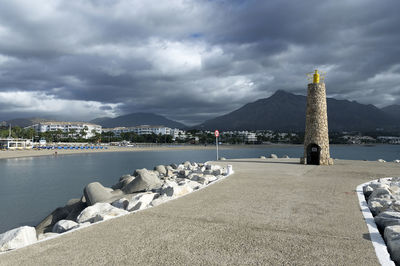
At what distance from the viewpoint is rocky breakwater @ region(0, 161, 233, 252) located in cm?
506

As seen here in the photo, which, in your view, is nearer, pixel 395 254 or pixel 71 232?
pixel 395 254

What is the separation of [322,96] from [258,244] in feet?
51.6

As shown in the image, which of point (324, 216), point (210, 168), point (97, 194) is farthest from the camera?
point (210, 168)

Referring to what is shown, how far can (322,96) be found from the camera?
17.9m

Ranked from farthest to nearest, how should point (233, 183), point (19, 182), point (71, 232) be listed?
point (19, 182)
point (233, 183)
point (71, 232)

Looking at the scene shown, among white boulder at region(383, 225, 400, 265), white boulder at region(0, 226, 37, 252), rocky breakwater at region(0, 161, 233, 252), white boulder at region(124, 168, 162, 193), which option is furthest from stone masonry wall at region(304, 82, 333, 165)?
white boulder at region(0, 226, 37, 252)

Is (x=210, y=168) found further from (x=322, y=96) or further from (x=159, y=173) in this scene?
(x=322, y=96)

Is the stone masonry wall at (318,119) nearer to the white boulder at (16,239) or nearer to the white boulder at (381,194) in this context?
the white boulder at (381,194)

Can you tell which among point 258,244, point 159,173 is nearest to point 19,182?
point 159,173

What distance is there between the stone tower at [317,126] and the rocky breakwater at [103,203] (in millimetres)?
7328

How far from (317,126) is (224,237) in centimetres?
1516

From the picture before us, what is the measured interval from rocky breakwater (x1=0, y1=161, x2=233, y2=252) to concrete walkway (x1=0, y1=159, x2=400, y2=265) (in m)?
0.53

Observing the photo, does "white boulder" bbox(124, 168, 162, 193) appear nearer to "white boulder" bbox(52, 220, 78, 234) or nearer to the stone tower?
"white boulder" bbox(52, 220, 78, 234)

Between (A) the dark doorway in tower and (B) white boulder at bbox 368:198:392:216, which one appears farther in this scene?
(A) the dark doorway in tower
